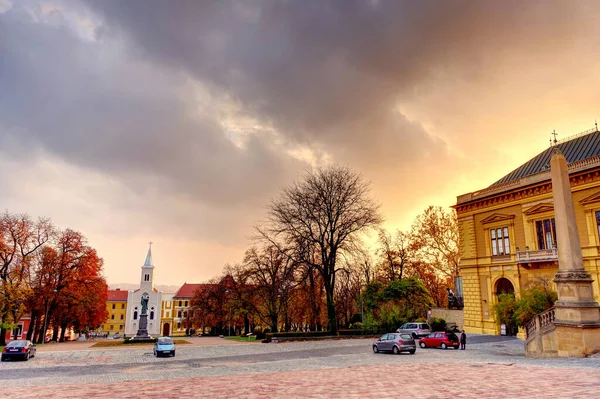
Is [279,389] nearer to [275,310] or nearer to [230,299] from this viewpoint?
[275,310]

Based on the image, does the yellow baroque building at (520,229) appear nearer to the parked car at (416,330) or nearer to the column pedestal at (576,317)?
the parked car at (416,330)

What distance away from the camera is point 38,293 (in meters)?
48.8

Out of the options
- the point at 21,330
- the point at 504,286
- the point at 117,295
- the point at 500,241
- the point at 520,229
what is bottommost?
the point at 21,330

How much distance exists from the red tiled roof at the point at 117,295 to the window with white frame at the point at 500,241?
123m

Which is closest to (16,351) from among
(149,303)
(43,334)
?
(43,334)

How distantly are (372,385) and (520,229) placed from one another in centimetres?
3139

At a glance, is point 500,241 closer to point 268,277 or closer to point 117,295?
point 268,277

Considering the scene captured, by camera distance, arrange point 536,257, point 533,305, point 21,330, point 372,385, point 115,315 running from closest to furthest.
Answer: point 372,385 < point 533,305 < point 536,257 < point 21,330 < point 115,315

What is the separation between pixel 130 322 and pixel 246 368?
10623 cm

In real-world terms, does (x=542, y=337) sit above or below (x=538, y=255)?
below

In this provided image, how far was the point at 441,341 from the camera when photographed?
28.8 m

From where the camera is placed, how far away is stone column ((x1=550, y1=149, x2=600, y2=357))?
62.4ft

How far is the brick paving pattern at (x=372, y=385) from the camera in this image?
11.1 m

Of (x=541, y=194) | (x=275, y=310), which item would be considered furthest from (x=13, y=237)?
(x=541, y=194)
